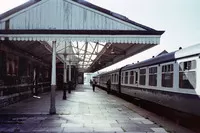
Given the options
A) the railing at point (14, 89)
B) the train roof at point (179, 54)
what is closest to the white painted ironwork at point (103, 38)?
the train roof at point (179, 54)

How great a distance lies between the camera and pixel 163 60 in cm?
1305

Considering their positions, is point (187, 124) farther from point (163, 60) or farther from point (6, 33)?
point (6, 33)

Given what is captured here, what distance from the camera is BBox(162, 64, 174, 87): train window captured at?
11.9 meters

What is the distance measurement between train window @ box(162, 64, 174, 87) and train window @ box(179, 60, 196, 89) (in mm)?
1054

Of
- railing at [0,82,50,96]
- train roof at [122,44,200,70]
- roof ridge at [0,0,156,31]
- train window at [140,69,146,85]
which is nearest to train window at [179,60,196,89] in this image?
train roof at [122,44,200,70]

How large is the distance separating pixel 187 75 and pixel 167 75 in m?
2.29

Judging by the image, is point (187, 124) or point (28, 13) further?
point (28, 13)

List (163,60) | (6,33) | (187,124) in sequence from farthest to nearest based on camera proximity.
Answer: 1. (163,60)
2. (6,33)
3. (187,124)

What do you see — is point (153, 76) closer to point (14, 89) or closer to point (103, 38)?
point (103, 38)

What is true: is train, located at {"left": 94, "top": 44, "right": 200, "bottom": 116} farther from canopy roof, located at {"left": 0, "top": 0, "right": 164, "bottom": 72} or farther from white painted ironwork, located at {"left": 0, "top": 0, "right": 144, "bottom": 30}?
white painted ironwork, located at {"left": 0, "top": 0, "right": 144, "bottom": 30}

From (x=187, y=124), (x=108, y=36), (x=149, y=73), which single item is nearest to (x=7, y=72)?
(x=108, y=36)

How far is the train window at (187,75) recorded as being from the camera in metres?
9.68

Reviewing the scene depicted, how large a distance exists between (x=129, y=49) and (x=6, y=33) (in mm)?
8016

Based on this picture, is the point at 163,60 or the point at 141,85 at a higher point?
the point at 163,60
